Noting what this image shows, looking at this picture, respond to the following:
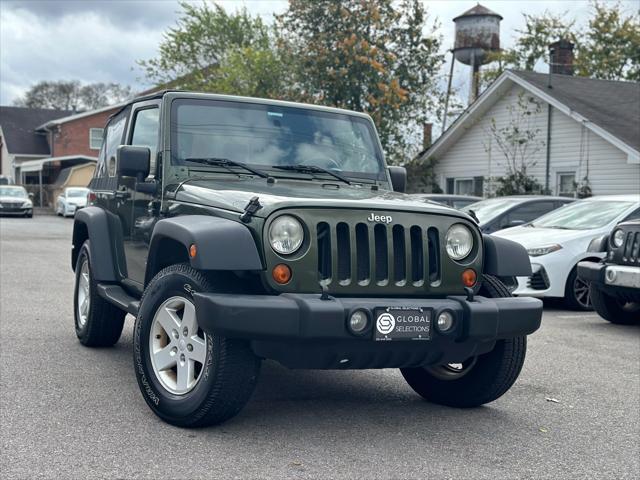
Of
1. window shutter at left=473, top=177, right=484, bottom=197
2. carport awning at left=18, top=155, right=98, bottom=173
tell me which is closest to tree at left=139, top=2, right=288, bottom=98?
carport awning at left=18, top=155, right=98, bottom=173

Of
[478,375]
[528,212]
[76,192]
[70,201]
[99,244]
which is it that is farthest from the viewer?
[76,192]

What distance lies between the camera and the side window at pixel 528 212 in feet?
43.4

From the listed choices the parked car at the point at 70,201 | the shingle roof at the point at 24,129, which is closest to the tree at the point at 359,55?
the parked car at the point at 70,201

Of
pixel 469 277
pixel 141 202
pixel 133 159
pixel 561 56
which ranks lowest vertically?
pixel 469 277

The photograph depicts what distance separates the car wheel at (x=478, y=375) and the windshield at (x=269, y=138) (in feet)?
4.86

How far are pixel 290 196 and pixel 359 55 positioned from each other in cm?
2649

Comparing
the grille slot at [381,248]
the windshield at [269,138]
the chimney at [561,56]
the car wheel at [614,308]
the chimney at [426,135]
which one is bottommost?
the car wheel at [614,308]

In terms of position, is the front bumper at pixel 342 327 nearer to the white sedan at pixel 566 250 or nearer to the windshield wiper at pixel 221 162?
the windshield wiper at pixel 221 162

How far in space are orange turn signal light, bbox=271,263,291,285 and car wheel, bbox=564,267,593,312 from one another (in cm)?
693

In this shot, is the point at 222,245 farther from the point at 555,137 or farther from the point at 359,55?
the point at 359,55

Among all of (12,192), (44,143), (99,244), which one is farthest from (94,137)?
(99,244)

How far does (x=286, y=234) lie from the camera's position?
174 inches

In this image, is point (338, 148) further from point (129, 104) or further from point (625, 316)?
point (625, 316)

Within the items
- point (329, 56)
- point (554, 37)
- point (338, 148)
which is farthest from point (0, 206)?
point (338, 148)
